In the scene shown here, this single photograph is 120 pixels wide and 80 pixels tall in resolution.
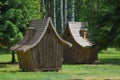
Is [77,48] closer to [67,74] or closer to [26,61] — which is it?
[26,61]

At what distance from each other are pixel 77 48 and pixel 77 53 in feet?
1.64

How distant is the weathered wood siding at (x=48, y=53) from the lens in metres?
27.2

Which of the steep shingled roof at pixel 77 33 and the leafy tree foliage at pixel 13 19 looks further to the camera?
the steep shingled roof at pixel 77 33

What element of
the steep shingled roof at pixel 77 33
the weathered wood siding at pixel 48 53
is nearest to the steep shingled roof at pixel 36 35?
the weathered wood siding at pixel 48 53

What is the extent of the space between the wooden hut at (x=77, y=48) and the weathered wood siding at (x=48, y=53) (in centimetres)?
905

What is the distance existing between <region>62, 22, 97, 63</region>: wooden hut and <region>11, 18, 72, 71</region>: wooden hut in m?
9.07

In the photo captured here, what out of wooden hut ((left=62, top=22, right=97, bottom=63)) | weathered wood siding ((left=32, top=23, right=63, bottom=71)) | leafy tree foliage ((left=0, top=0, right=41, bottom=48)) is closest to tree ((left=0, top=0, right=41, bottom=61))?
leafy tree foliage ((left=0, top=0, right=41, bottom=48))

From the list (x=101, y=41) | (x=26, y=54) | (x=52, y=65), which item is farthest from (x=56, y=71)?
(x=101, y=41)

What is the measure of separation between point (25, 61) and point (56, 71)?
2.09 meters

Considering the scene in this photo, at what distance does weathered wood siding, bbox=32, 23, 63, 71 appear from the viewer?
27.2 meters

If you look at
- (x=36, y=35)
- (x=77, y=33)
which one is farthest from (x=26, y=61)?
(x=77, y=33)

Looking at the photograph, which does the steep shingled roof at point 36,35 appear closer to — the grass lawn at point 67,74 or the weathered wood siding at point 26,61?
the weathered wood siding at point 26,61

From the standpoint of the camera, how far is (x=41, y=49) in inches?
1073

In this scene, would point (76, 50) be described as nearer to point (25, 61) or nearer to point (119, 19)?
point (25, 61)
